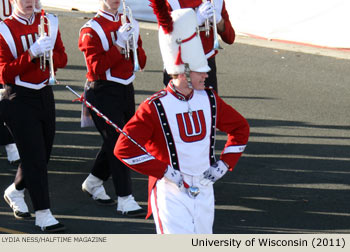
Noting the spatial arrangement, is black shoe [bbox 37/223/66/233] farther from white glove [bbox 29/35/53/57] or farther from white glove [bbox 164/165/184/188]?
white glove [bbox 164/165/184/188]

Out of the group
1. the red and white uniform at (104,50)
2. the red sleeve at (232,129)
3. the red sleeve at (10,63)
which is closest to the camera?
the red sleeve at (232,129)

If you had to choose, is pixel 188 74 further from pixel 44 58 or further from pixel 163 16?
pixel 44 58

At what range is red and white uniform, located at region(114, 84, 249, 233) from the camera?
247 inches

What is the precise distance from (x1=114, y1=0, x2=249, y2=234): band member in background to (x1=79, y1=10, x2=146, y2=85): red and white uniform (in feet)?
6.80

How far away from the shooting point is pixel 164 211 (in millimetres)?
6305

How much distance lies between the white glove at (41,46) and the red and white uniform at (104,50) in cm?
61

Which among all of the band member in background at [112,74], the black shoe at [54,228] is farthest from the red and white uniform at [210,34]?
the black shoe at [54,228]

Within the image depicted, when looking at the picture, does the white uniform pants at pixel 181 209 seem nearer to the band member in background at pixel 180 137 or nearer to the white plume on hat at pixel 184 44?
the band member in background at pixel 180 137

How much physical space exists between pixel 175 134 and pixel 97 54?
2.30 m

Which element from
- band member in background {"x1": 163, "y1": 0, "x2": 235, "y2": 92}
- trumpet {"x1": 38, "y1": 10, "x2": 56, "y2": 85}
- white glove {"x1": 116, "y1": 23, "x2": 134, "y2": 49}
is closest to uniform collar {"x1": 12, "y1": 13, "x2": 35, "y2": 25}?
trumpet {"x1": 38, "y1": 10, "x2": 56, "y2": 85}

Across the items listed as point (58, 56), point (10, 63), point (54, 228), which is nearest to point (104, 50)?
point (58, 56)

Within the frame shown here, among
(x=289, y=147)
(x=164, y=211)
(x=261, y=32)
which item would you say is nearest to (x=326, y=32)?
(x=261, y=32)

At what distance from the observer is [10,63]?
26.3ft

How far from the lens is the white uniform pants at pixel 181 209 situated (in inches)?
246
